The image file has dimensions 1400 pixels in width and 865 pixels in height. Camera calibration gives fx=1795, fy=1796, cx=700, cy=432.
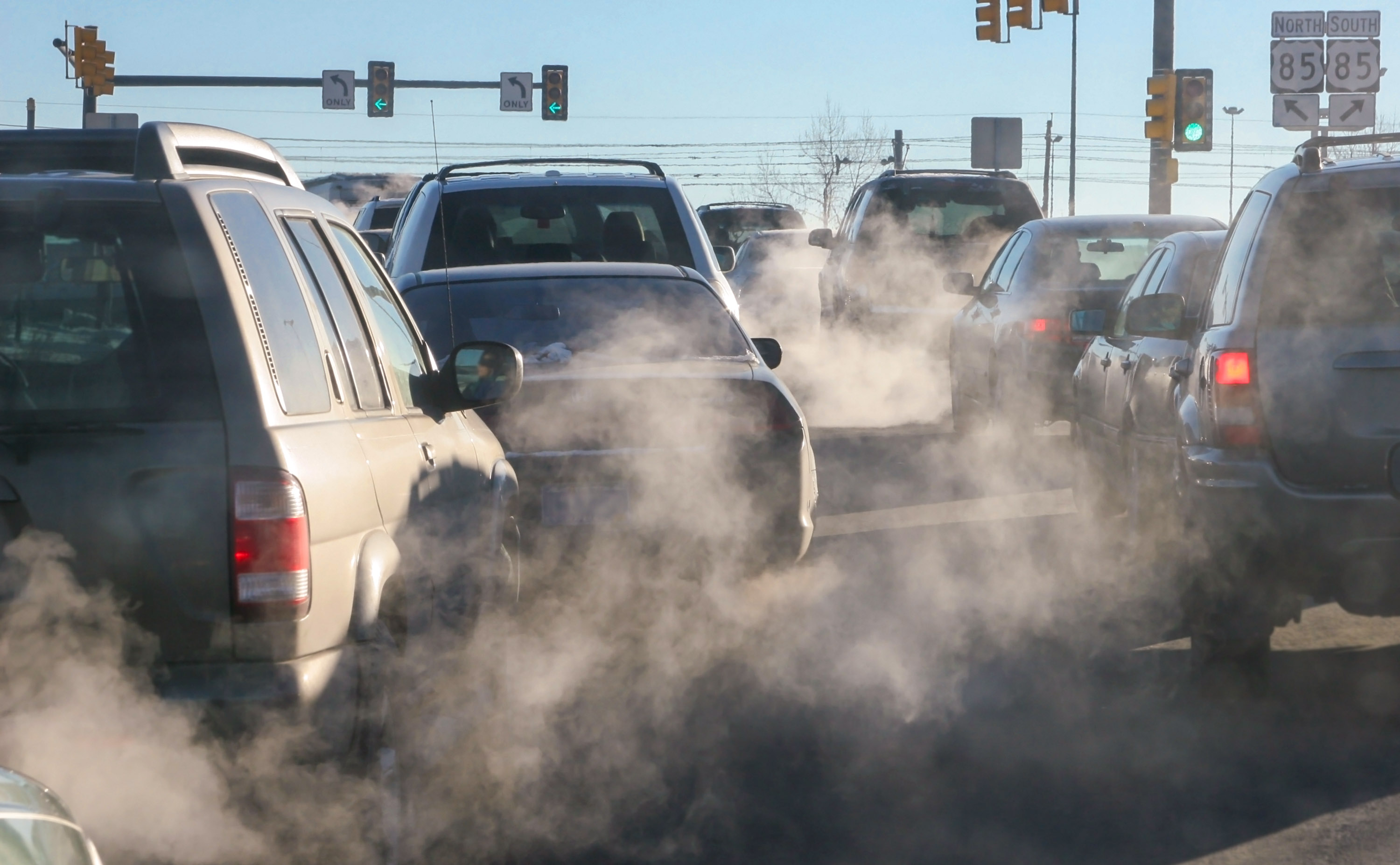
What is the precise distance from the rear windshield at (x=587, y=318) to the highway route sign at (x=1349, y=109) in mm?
15684

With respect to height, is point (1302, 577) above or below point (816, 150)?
below

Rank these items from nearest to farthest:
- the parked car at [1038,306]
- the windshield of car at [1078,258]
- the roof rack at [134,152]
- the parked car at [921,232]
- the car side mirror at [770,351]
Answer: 1. the roof rack at [134,152]
2. the car side mirror at [770,351]
3. the parked car at [1038,306]
4. the windshield of car at [1078,258]
5. the parked car at [921,232]

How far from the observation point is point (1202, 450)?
567 cm

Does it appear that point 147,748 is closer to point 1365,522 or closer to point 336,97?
point 1365,522

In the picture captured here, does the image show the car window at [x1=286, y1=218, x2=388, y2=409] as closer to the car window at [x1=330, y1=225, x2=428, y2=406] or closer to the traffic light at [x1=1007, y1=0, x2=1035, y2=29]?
the car window at [x1=330, y1=225, x2=428, y2=406]

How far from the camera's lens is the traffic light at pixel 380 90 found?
35375mm

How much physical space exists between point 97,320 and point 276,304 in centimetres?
35

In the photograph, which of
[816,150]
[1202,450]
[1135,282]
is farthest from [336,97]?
[816,150]

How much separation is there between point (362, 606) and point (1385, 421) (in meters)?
3.26

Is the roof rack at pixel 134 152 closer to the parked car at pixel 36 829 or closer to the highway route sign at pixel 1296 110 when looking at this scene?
the parked car at pixel 36 829

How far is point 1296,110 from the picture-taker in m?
20.8

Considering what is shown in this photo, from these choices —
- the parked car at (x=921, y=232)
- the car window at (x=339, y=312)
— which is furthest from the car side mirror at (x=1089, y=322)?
the parked car at (x=921, y=232)

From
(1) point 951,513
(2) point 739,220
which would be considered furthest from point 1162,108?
(1) point 951,513

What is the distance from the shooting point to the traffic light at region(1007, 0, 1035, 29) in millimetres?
23312
